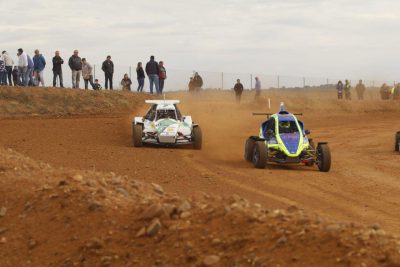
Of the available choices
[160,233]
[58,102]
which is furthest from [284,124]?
[58,102]

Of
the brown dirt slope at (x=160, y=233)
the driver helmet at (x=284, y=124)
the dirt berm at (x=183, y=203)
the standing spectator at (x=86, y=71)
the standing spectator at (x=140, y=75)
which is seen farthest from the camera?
the standing spectator at (x=140, y=75)

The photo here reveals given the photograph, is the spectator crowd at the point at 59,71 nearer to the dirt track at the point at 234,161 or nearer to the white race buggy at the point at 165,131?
the dirt track at the point at 234,161

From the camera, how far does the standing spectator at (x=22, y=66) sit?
104 feet

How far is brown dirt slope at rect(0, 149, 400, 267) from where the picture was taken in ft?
22.2

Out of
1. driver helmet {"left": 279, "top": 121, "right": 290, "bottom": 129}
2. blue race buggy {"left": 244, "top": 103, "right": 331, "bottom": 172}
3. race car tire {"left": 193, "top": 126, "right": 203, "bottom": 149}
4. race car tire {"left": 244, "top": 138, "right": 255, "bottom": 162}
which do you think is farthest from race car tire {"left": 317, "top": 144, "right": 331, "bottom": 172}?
race car tire {"left": 193, "top": 126, "right": 203, "bottom": 149}

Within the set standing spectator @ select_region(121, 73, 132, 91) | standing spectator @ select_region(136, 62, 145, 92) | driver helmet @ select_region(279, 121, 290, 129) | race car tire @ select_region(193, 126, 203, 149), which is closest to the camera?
driver helmet @ select_region(279, 121, 290, 129)

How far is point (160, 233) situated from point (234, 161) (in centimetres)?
1348

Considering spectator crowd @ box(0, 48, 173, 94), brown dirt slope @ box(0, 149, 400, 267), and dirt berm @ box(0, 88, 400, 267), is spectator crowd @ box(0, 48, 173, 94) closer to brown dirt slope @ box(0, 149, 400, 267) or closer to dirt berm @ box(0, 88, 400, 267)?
dirt berm @ box(0, 88, 400, 267)

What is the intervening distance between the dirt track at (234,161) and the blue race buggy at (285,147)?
310mm

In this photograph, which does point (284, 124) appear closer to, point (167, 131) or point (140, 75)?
point (167, 131)

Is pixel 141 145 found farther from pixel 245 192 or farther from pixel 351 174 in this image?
pixel 245 192

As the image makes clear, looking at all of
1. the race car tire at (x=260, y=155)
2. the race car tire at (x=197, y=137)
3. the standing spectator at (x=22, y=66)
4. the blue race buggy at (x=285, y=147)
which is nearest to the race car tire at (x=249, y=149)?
the blue race buggy at (x=285, y=147)

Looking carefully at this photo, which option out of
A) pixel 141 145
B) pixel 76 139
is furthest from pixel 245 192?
pixel 76 139

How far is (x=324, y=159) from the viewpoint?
1855 cm
